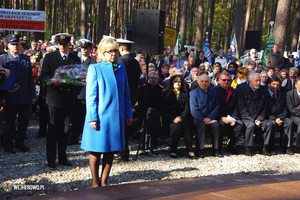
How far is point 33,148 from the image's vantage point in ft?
24.2

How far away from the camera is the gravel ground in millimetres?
5387

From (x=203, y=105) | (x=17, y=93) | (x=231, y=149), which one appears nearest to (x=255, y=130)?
(x=231, y=149)

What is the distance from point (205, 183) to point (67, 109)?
2.61m

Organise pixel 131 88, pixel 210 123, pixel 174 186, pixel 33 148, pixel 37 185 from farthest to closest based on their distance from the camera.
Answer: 1. pixel 210 123
2. pixel 33 148
3. pixel 131 88
4. pixel 37 185
5. pixel 174 186

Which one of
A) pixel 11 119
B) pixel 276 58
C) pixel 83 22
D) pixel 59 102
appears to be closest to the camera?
pixel 59 102

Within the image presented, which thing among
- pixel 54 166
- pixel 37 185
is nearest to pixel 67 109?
pixel 54 166

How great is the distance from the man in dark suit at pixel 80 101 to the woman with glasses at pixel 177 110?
170 cm

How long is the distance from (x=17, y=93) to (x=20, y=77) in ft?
0.98

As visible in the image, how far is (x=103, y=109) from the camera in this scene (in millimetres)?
4426

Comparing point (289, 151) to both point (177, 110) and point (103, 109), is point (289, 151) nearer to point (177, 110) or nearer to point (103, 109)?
point (177, 110)

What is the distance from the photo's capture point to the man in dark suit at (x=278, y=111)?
8477mm

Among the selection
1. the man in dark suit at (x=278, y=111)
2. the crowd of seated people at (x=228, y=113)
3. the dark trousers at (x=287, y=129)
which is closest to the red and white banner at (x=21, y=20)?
the crowd of seated people at (x=228, y=113)

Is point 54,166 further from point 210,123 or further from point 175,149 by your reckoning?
point 210,123

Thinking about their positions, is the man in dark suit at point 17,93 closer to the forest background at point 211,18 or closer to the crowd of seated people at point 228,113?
the crowd of seated people at point 228,113
